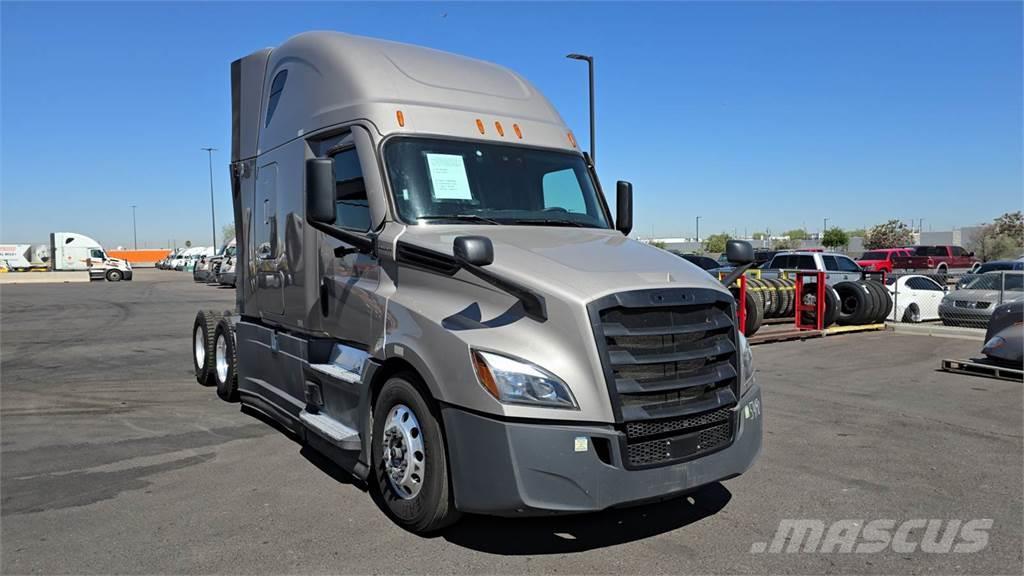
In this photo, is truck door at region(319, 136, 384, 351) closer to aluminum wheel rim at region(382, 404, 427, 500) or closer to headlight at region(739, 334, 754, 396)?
aluminum wheel rim at region(382, 404, 427, 500)

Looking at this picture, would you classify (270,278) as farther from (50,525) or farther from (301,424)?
(50,525)

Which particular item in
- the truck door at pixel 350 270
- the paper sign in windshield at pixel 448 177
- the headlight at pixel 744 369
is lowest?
the headlight at pixel 744 369

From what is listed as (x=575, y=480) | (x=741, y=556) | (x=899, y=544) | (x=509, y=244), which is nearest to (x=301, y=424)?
(x=509, y=244)

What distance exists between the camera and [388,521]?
4.64 m

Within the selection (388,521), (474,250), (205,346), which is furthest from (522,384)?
(205,346)

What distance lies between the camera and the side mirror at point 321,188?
493 cm

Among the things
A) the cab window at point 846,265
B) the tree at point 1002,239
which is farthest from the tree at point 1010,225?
the cab window at point 846,265

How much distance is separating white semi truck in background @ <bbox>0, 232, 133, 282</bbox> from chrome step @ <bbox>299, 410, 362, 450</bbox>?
52.1 m

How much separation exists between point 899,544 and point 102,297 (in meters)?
31.7

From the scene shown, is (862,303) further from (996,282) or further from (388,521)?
(388,521)

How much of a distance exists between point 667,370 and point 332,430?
2.49 metres

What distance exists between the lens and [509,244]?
15.1 ft

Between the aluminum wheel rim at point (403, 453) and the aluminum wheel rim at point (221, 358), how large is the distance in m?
4.66

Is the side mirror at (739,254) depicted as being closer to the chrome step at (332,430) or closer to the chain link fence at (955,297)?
the chrome step at (332,430)
